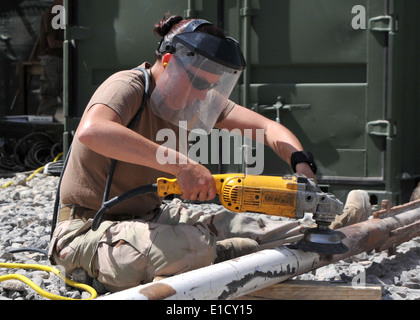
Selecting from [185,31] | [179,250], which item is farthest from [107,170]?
[185,31]

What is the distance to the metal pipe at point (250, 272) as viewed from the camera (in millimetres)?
2348

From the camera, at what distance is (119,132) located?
107 inches

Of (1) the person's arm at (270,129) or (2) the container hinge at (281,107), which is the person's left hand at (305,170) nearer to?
(1) the person's arm at (270,129)

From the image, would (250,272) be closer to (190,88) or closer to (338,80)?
(190,88)

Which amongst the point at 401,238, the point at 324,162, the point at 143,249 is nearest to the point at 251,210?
the point at 143,249

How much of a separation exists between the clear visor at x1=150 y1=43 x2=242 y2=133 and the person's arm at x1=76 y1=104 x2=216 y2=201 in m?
0.43

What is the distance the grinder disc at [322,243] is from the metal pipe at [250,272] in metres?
0.04

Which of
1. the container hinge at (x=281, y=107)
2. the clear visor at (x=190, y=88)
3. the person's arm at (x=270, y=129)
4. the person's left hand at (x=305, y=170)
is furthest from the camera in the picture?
the container hinge at (x=281, y=107)

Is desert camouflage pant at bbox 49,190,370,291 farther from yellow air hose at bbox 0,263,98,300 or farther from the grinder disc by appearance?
the grinder disc

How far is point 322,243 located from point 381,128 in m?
2.43

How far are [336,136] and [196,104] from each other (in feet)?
7.71

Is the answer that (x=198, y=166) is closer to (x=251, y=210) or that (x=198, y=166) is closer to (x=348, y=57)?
(x=251, y=210)

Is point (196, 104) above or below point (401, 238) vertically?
above

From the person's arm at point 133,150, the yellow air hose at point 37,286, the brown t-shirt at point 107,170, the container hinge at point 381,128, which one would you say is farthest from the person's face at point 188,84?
the container hinge at point 381,128
